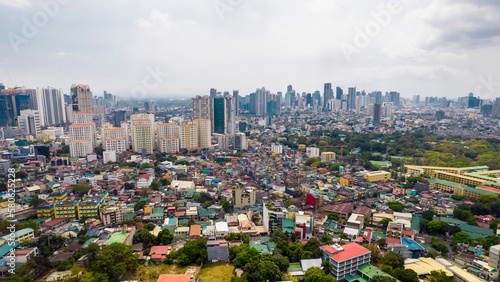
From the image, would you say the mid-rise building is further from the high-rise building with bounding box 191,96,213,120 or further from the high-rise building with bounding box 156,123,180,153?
the high-rise building with bounding box 191,96,213,120

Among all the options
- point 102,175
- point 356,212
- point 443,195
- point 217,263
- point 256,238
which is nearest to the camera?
point 217,263

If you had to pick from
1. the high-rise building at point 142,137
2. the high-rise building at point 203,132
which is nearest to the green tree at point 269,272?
the high-rise building at point 142,137

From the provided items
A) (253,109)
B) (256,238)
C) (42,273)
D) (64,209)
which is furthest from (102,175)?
(253,109)

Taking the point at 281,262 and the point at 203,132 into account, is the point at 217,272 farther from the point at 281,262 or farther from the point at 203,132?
the point at 203,132

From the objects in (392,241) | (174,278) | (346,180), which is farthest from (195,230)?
(346,180)

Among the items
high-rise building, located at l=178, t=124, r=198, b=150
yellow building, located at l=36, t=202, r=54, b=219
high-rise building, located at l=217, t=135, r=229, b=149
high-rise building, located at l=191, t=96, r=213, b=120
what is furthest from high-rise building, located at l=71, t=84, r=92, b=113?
yellow building, located at l=36, t=202, r=54, b=219

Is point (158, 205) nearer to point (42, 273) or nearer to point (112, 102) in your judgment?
point (42, 273)

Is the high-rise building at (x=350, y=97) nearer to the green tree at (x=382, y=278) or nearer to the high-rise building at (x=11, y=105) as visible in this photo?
the high-rise building at (x=11, y=105)
